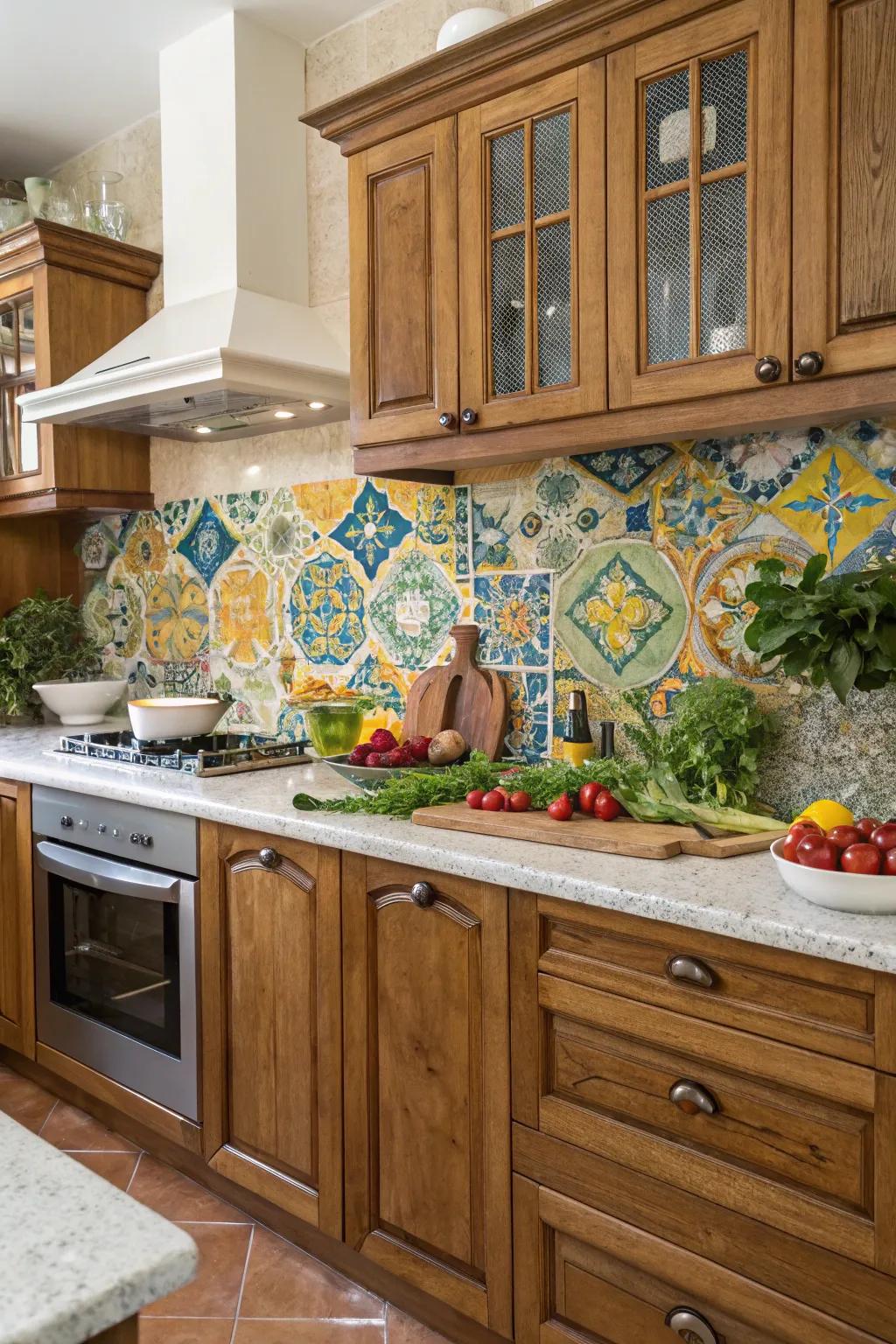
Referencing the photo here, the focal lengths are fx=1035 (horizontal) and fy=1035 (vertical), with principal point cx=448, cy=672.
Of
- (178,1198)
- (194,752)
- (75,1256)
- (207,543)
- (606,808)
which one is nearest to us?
(75,1256)

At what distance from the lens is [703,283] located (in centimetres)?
176

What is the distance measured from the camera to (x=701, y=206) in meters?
1.76

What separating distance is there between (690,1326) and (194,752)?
1707mm

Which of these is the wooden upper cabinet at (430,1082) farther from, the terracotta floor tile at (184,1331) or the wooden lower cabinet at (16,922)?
the wooden lower cabinet at (16,922)

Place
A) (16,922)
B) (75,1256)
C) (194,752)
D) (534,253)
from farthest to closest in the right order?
1. (16,922)
2. (194,752)
3. (534,253)
4. (75,1256)

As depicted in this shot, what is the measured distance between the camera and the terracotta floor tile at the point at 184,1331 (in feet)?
6.25

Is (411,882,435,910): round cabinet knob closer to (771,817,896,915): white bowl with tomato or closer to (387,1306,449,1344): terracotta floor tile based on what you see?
(771,817,896,915): white bowl with tomato

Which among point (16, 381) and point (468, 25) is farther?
point (16, 381)

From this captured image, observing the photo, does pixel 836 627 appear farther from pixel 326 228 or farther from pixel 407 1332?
pixel 326 228

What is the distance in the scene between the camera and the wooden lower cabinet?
2.86 metres

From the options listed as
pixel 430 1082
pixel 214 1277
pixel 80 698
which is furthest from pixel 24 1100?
pixel 430 1082

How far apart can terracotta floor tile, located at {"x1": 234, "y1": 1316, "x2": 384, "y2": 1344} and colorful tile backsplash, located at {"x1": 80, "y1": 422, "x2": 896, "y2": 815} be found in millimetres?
1232

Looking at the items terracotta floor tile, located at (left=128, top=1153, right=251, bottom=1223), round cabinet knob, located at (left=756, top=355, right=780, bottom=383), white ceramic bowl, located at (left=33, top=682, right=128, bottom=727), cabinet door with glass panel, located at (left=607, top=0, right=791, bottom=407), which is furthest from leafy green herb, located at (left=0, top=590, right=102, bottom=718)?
round cabinet knob, located at (left=756, top=355, right=780, bottom=383)

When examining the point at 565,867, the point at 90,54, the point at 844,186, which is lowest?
the point at 565,867
